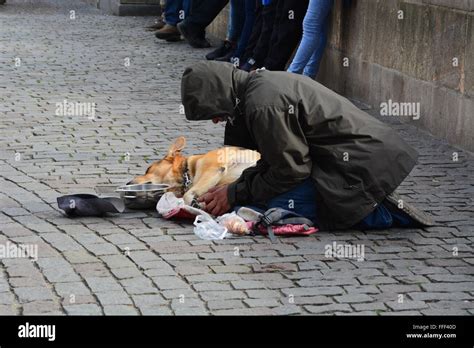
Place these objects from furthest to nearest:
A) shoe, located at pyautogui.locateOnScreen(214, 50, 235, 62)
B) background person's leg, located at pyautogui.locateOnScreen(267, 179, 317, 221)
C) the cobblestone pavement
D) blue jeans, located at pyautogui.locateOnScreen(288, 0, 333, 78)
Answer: shoe, located at pyautogui.locateOnScreen(214, 50, 235, 62) → blue jeans, located at pyautogui.locateOnScreen(288, 0, 333, 78) → background person's leg, located at pyautogui.locateOnScreen(267, 179, 317, 221) → the cobblestone pavement

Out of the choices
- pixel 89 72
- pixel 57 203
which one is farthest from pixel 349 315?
pixel 89 72

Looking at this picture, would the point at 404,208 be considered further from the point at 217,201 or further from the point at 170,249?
the point at 170,249

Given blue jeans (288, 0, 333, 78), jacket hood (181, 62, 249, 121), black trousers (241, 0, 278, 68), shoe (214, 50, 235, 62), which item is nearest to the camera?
jacket hood (181, 62, 249, 121)

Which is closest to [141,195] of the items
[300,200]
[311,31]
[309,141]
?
[300,200]

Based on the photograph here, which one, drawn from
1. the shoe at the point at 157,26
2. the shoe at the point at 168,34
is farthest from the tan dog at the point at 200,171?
the shoe at the point at 157,26

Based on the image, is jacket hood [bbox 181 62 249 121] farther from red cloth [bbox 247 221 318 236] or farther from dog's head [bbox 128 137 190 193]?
dog's head [bbox 128 137 190 193]

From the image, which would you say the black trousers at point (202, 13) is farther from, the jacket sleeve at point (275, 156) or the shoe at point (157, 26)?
the jacket sleeve at point (275, 156)

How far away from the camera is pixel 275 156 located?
23.0 feet

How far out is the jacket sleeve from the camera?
22.7 feet

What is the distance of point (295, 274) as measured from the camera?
6.41m

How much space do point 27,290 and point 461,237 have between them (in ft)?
8.78

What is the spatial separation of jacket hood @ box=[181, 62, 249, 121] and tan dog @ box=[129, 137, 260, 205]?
0.69 meters

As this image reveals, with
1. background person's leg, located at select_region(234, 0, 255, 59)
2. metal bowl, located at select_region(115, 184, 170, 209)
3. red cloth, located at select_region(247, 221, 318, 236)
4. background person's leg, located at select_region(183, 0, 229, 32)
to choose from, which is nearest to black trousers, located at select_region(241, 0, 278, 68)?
background person's leg, located at select_region(234, 0, 255, 59)

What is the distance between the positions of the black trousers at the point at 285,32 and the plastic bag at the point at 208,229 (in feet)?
18.5
